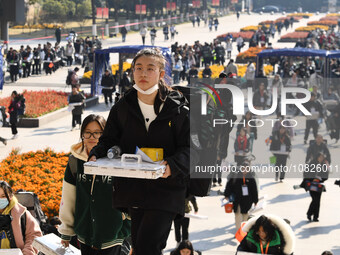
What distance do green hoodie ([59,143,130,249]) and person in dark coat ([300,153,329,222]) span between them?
9.47 meters

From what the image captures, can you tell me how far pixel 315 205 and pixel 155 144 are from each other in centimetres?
1042

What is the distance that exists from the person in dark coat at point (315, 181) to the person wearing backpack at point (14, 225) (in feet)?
28.1


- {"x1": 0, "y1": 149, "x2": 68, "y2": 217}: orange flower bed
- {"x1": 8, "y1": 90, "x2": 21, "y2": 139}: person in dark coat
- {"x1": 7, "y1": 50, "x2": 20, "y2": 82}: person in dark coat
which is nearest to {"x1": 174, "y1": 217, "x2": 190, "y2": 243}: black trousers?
{"x1": 0, "y1": 149, "x2": 68, "y2": 217}: orange flower bed

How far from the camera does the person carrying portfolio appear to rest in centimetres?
439

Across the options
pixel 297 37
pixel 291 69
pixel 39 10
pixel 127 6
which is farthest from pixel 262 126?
pixel 127 6

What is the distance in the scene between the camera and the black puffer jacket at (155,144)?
14.5 ft

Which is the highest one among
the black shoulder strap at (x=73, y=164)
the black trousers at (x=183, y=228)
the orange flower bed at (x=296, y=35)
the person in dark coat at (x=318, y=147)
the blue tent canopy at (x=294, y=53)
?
the black shoulder strap at (x=73, y=164)

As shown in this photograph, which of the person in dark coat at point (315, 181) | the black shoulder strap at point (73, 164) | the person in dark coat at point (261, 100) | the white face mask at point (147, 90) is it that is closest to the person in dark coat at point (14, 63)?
the person in dark coat at point (261, 100)

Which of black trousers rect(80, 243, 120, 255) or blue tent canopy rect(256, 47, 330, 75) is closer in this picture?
black trousers rect(80, 243, 120, 255)

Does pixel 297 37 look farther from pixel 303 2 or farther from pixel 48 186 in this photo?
pixel 303 2

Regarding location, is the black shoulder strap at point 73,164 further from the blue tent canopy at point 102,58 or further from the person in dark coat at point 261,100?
the blue tent canopy at point 102,58

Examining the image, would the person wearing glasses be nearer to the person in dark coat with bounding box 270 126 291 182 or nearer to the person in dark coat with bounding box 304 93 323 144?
the person in dark coat with bounding box 270 126 291 182

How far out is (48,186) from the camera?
1255 cm

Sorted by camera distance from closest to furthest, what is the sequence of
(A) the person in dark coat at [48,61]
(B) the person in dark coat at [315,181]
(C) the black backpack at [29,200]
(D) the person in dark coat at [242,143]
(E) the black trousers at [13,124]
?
(C) the black backpack at [29,200] < (B) the person in dark coat at [315,181] < (D) the person in dark coat at [242,143] < (E) the black trousers at [13,124] < (A) the person in dark coat at [48,61]
